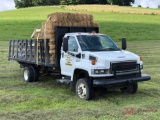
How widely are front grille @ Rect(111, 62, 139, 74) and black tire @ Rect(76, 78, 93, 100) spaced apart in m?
0.83

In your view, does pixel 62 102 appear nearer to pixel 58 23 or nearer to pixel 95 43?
pixel 95 43

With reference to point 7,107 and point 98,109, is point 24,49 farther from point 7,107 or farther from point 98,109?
point 98,109

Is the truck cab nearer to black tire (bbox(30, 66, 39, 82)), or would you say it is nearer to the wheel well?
the wheel well

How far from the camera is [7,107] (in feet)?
27.5

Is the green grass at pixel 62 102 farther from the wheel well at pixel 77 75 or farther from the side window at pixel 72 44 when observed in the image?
the side window at pixel 72 44

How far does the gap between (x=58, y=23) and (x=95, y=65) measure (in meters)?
2.92

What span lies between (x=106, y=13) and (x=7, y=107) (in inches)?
2396

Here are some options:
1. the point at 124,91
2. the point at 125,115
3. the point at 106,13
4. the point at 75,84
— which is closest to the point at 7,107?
the point at 75,84

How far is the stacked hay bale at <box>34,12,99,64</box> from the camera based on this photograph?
10719 mm

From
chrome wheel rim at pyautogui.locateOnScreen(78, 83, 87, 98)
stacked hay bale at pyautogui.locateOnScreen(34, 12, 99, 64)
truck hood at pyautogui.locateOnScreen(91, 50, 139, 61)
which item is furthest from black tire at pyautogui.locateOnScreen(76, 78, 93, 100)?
stacked hay bale at pyautogui.locateOnScreen(34, 12, 99, 64)

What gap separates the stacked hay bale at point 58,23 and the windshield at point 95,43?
45.8 inches

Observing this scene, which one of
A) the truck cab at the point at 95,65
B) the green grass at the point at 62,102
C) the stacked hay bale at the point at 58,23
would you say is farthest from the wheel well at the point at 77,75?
the stacked hay bale at the point at 58,23

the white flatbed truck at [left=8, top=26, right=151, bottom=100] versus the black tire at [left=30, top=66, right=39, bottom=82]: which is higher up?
the white flatbed truck at [left=8, top=26, right=151, bottom=100]

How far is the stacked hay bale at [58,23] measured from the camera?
10719 millimetres
